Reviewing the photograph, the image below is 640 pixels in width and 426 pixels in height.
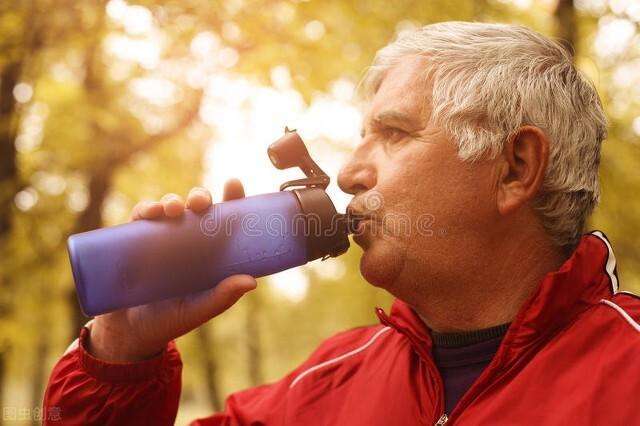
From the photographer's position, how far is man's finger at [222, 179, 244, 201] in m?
2.14

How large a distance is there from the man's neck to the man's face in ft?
0.16

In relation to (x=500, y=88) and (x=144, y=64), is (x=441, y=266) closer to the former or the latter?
(x=500, y=88)

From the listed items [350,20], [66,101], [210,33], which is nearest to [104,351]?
[210,33]

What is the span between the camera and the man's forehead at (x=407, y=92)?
2.26m

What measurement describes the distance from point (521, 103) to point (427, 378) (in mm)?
1062

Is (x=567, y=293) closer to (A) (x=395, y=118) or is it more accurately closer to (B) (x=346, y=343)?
(A) (x=395, y=118)

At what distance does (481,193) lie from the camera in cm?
219

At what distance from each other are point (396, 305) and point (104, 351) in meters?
1.15

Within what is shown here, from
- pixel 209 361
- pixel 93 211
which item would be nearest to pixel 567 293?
pixel 93 211

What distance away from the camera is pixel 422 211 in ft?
7.11

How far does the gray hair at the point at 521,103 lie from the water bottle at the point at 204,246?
1.82 ft

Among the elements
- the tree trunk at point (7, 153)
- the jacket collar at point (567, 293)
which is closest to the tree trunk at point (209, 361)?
the tree trunk at point (7, 153)

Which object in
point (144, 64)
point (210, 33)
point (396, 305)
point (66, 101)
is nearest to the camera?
point (396, 305)

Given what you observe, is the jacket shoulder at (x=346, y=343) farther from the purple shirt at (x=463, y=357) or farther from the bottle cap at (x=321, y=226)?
the bottle cap at (x=321, y=226)
